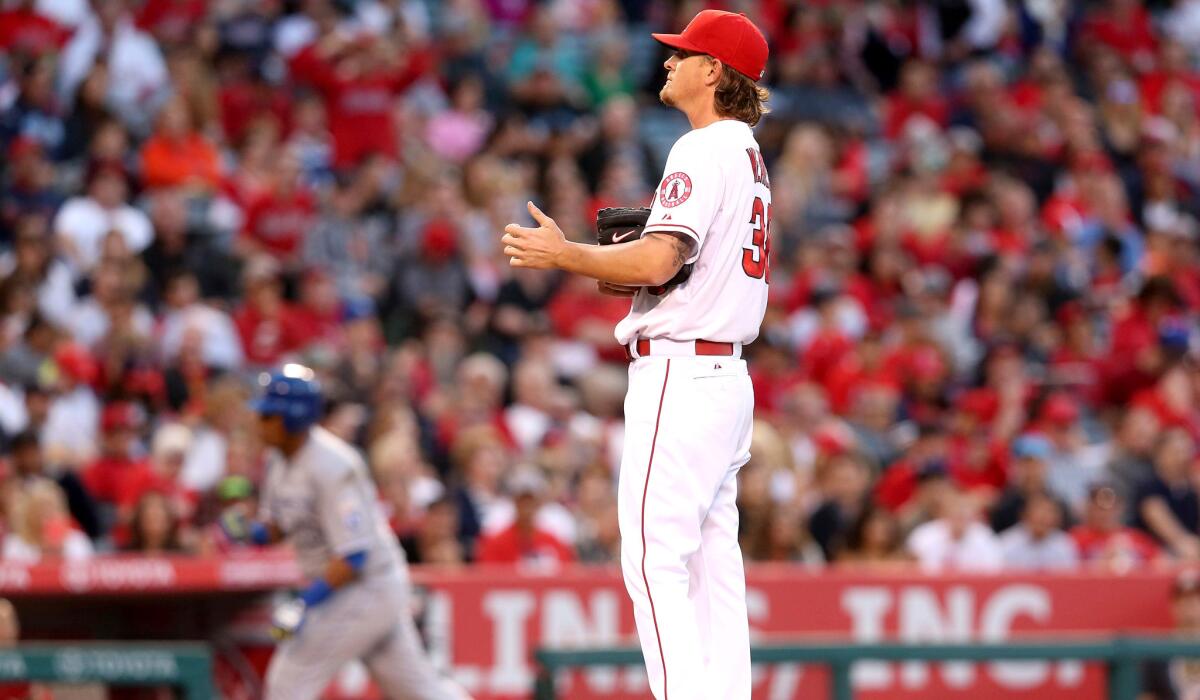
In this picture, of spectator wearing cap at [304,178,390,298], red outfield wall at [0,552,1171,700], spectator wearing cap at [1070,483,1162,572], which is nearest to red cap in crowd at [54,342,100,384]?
spectator wearing cap at [304,178,390,298]

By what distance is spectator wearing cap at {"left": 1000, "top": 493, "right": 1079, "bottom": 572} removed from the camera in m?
10.4

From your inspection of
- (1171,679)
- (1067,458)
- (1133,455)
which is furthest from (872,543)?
(1171,679)

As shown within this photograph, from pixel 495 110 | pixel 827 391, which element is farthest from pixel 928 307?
pixel 495 110

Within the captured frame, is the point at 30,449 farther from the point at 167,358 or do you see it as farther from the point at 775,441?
the point at 775,441

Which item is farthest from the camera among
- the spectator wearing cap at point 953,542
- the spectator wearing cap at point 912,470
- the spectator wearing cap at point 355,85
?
the spectator wearing cap at point 355,85

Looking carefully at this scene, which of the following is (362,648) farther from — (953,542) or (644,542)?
(953,542)

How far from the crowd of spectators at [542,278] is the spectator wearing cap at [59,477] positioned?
0.02 metres

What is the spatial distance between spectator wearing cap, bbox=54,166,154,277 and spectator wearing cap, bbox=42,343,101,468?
3.19 feet

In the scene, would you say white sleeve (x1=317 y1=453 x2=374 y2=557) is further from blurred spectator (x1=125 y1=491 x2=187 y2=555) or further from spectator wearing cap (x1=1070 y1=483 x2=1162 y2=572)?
spectator wearing cap (x1=1070 y1=483 x2=1162 y2=572)

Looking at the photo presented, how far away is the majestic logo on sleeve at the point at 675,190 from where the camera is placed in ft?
15.4

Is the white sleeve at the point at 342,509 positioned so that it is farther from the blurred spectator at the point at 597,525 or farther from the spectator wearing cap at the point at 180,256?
the spectator wearing cap at the point at 180,256

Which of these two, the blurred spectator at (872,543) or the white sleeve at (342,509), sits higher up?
the white sleeve at (342,509)

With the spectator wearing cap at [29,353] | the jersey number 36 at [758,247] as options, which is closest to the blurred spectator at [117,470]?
the spectator wearing cap at [29,353]

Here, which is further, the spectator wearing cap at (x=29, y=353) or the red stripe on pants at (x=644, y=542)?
the spectator wearing cap at (x=29, y=353)
